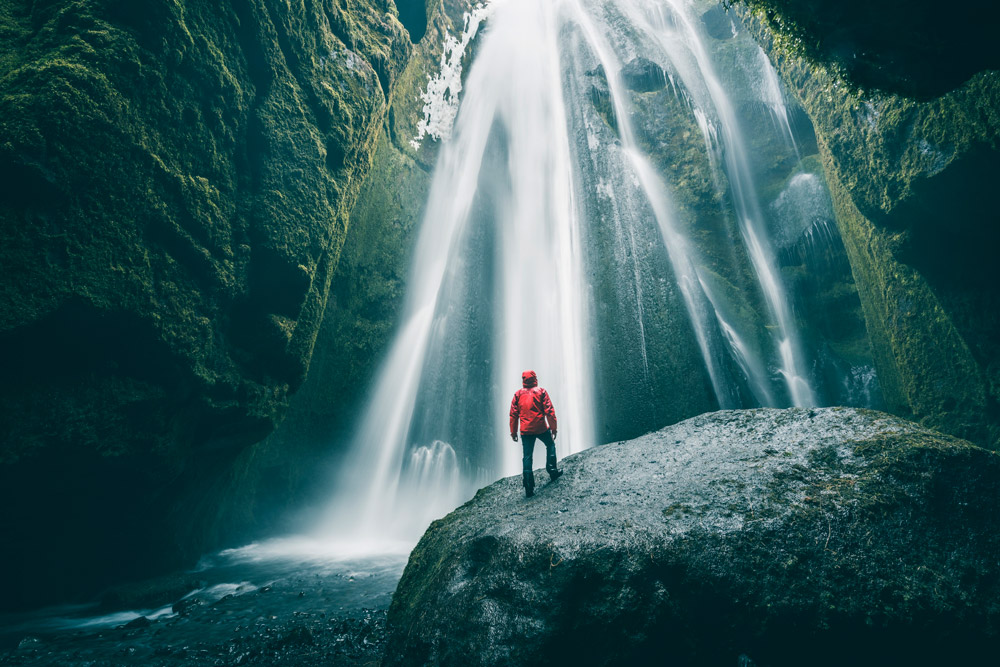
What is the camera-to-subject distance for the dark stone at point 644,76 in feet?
64.2

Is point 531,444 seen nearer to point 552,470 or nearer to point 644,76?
point 552,470

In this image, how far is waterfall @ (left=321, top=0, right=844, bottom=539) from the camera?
1405 cm

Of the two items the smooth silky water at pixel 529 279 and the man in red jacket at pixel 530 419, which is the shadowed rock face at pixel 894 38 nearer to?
the man in red jacket at pixel 530 419

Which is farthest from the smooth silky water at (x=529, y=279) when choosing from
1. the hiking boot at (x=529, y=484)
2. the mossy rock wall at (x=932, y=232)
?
the hiking boot at (x=529, y=484)

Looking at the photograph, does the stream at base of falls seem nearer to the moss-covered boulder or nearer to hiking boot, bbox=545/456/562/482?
the moss-covered boulder

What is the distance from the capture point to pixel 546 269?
1762 centimetres

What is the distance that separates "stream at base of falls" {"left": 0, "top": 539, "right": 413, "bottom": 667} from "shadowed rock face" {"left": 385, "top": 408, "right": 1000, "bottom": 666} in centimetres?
212

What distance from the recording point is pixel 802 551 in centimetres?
382

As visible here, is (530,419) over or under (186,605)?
over

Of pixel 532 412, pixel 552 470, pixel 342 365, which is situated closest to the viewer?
pixel 532 412

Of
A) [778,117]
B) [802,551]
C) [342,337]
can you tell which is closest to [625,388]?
[802,551]

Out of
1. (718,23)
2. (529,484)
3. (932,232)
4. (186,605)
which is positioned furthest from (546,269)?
(718,23)

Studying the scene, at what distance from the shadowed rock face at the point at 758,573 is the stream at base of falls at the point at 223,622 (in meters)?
2.12

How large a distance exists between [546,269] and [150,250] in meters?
13.4
